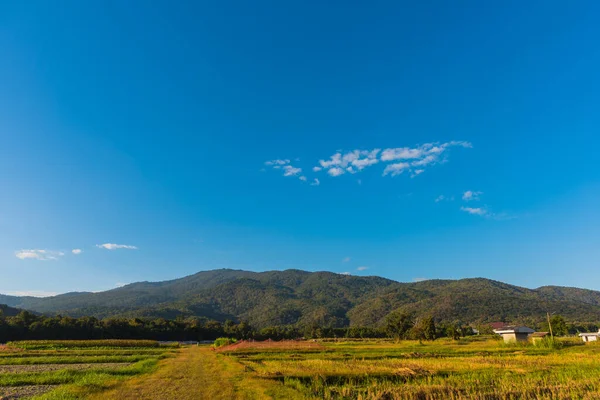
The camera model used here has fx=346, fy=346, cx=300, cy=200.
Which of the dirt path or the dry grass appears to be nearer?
the dirt path

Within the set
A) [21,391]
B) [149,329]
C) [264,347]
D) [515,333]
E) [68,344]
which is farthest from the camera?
[149,329]

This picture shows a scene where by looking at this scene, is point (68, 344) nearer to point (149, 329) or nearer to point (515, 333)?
point (149, 329)

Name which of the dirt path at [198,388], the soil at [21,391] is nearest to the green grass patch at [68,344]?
the soil at [21,391]

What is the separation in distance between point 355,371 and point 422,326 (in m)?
56.7

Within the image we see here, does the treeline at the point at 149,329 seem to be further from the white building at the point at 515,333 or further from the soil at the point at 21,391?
the soil at the point at 21,391

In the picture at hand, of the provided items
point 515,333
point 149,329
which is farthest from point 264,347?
point 149,329

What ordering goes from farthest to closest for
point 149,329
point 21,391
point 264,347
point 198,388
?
point 149,329
point 264,347
point 198,388
point 21,391

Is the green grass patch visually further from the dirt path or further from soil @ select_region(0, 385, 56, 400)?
the dirt path

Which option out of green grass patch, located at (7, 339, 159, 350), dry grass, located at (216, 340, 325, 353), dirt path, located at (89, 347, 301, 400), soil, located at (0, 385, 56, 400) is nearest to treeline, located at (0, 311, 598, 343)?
green grass patch, located at (7, 339, 159, 350)

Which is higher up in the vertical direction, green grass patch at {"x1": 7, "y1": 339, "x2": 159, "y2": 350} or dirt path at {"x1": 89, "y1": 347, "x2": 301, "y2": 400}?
dirt path at {"x1": 89, "y1": 347, "x2": 301, "y2": 400}

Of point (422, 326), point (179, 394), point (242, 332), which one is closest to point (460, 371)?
point (179, 394)

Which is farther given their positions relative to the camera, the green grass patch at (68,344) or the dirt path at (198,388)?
the green grass patch at (68,344)

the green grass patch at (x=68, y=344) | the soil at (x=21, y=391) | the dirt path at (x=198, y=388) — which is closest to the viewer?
the dirt path at (x=198, y=388)

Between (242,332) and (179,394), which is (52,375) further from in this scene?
(242,332)
